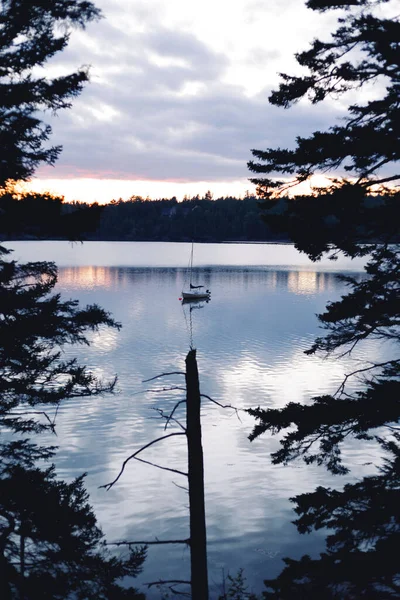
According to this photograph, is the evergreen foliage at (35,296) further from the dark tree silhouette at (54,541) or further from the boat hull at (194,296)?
the boat hull at (194,296)

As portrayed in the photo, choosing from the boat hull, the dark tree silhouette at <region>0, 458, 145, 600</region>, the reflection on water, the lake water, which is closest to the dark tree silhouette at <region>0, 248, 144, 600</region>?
the dark tree silhouette at <region>0, 458, 145, 600</region>

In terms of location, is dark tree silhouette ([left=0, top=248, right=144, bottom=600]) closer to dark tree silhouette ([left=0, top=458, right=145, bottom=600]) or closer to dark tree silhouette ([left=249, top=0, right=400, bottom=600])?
dark tree silhouette ([left=0, top=458, right=145, bottom=600])

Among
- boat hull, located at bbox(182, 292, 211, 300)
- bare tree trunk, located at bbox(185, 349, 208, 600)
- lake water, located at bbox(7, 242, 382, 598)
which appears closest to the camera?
bare tree trunk, located at bbox(185, 349, 208, 600)

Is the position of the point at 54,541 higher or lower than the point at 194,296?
lower

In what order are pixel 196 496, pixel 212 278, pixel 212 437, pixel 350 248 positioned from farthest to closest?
pixel 212 278
pixel 212 437
pixel 350 248
pixel 196 496

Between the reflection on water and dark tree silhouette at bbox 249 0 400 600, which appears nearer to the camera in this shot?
dark tree silhouette at bbox 249 0 400 600

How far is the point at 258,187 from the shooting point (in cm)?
1044

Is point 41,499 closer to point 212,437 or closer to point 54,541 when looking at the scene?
point 54,541

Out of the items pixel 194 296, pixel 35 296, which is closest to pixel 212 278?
pixel 194 296

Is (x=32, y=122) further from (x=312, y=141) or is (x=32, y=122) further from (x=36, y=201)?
(x=312, y=141)

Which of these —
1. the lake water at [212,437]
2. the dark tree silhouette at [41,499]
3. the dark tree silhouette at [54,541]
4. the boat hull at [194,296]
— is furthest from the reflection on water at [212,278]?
the dark tree silhouette at [54,541]

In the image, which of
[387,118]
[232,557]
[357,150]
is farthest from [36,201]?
[232,557]

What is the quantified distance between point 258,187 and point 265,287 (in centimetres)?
7511

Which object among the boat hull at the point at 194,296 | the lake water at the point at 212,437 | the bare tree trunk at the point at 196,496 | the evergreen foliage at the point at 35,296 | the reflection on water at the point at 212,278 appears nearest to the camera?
the bare tree trunk at the point at 196,496
